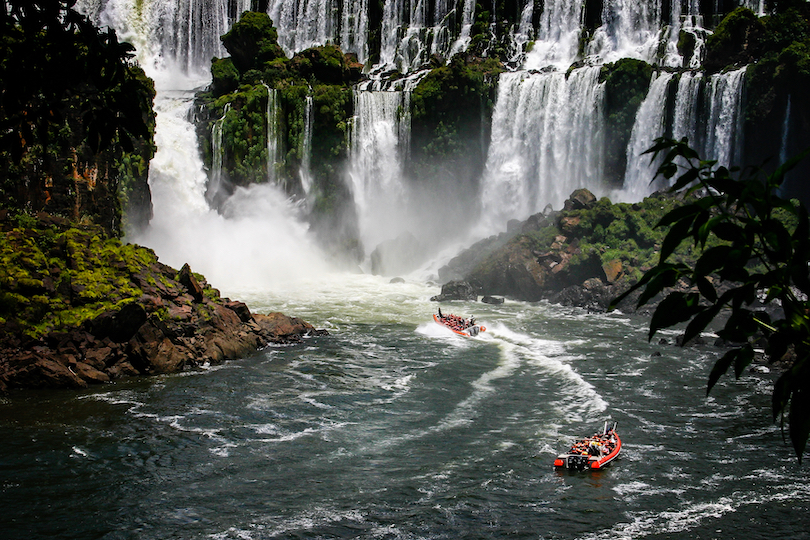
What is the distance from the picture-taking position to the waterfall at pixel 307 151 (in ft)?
167

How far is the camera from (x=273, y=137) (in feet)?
166

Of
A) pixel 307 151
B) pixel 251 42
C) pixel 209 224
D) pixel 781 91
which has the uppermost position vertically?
pixel 251 42

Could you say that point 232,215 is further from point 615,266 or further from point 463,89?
A: point 615,266

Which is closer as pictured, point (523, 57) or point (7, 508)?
point (7, 508)

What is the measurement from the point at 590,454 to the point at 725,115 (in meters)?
34.5

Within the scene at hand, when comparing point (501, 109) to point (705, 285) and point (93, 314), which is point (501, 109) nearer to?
point (93, 314)

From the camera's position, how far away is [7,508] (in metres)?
13.2

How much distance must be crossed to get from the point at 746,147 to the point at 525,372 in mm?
27908

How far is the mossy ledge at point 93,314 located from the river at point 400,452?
0.93 meters

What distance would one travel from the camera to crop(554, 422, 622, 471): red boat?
51.4 ft

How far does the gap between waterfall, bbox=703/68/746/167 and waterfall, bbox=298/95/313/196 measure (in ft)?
91.4

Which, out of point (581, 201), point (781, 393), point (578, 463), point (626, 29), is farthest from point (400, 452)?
point (626, 29)

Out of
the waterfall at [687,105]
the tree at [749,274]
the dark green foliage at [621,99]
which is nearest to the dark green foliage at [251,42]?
the dark green foliage at [621,99]

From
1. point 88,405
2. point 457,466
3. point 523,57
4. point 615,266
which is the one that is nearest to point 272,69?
point 523,57
